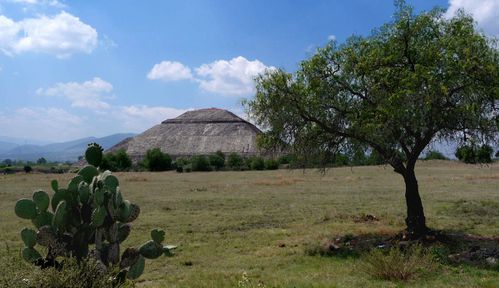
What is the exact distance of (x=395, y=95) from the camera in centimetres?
1377

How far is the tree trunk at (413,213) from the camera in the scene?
15656 millimetres

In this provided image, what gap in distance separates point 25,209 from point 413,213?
39.1 ft

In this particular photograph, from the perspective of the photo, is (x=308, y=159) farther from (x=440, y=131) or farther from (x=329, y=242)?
(x=440, y=131)

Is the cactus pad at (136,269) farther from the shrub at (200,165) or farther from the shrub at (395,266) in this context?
the shrub at (200,165)

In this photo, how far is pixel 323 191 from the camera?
36125mm

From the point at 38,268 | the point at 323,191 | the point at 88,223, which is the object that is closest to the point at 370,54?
the point at 88,223

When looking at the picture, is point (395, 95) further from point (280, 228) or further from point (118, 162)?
point (118, 162)

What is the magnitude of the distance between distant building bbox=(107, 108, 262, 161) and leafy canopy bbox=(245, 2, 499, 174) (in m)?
113

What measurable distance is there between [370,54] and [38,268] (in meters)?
11.5

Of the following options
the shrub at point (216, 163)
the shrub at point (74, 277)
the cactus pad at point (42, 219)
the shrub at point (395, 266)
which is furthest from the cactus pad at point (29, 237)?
the shrub at point (216, 163)

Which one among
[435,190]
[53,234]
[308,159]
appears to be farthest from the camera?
[435,190]

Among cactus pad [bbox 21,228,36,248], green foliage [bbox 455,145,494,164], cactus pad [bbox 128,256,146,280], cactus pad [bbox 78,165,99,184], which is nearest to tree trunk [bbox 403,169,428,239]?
green foliage [bbox 455,145,494,164]

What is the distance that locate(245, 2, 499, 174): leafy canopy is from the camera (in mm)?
13859

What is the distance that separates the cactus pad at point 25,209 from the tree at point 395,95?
921cm
